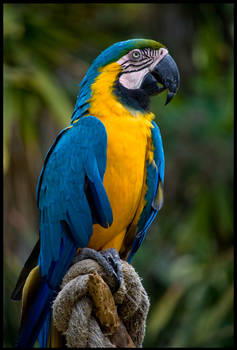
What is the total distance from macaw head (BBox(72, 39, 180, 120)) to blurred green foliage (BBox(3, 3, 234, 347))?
1336 mm

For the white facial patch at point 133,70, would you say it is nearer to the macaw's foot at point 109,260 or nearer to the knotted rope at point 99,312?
the macaw's foot at point 109,260

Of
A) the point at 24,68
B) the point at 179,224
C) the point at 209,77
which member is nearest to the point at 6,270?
the point at 24,68

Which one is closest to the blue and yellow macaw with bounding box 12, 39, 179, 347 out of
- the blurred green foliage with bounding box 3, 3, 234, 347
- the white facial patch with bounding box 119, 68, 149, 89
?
the white facial patch with bounding box 119, 68, 149, 89

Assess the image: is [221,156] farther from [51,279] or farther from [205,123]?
[51,279]

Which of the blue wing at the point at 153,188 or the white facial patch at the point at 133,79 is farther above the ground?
the white facial patch at the point at 133,79

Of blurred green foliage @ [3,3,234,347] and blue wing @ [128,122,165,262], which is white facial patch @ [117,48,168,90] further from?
blurred green foliage @ [3,3,234,347]

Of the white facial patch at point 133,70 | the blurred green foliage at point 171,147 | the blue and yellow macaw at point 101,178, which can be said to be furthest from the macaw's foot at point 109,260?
the blurred green foliage at point 171,147

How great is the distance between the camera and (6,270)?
12.3ft

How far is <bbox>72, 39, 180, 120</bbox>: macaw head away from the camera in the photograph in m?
1.94

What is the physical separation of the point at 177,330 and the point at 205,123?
70.3 inches

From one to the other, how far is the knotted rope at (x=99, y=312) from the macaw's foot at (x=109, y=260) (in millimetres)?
18

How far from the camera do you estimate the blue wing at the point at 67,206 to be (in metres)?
1.74

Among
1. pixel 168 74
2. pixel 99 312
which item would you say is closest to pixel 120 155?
pixel 168 74

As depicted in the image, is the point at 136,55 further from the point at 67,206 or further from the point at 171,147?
the point at 171,147
